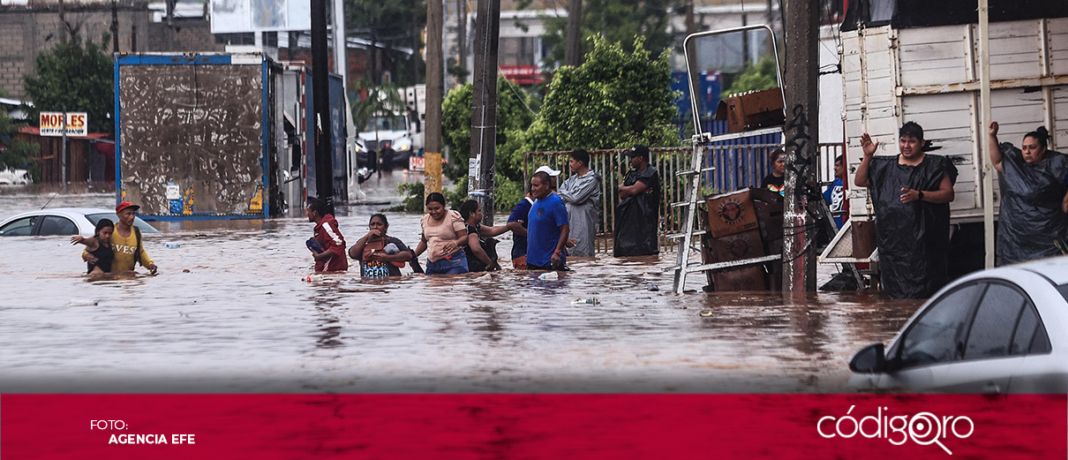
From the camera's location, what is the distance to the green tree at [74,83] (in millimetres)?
53750

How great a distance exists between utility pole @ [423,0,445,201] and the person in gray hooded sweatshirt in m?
6.58

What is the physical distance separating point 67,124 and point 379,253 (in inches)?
1599

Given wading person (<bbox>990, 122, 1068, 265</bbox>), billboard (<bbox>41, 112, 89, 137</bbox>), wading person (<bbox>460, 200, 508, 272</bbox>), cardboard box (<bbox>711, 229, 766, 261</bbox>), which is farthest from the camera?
billboard (<bbox>41, 112, 89, 137</bbox>)

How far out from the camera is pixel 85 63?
5428 centimetres

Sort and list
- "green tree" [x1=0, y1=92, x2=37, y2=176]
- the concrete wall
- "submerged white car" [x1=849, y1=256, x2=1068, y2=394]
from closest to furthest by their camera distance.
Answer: "submerged white car" [x1=849, y1=256, x2=1068, y2=394]
"green tree" [x1=0, y1=92, x2=37, y2=176]
the concrete wall

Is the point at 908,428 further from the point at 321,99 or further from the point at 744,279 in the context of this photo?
the point at 321,99

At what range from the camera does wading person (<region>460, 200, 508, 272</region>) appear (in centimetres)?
1379

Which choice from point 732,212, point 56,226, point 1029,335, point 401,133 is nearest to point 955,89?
point 732,212

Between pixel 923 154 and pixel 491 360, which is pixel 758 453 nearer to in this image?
pixel 491 360

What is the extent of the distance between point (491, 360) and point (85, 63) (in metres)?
50.2

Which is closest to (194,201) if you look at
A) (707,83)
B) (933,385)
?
(933,385)

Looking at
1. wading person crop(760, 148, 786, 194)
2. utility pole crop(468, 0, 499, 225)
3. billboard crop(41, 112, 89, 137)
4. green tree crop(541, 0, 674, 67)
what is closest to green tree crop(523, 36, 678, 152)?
utility pole crop(468, 0, 499, 225)

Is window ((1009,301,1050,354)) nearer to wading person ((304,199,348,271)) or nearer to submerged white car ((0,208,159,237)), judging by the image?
wading person ((304,199,348,271))

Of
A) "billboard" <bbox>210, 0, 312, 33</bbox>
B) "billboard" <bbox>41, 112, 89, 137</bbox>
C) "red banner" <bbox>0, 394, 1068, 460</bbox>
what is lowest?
"red banner" <bbox>0, 394, 1068, 460</bbox>
